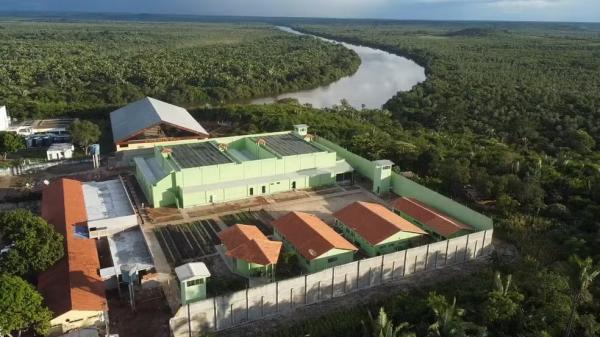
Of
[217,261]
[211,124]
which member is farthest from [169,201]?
[211,124]

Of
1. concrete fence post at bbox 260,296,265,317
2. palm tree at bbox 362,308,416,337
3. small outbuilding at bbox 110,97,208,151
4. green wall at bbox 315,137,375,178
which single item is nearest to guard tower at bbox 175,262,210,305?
concrete fence post at bbox 260,296,265,317

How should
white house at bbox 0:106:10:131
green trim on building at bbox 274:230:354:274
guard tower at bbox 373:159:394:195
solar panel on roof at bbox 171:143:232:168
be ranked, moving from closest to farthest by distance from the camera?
green trim on building at bbox 274:230:354:274, solar panel on roof at bbox 171:143:232:168, guard tower at bbox 373:159:394:195, white house at bbox 0:106:10:131

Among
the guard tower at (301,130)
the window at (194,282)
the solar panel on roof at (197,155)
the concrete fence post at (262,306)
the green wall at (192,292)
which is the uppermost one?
the guard tower at (301,130)

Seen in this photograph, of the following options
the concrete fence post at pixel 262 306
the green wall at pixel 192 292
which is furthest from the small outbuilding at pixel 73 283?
the concrete fence post at pixel 262 306

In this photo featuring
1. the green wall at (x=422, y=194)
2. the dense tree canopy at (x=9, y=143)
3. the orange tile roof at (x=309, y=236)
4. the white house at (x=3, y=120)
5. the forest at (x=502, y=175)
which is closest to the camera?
the forest at (x=502, y=175)

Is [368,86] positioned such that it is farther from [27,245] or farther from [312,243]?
[27,245]

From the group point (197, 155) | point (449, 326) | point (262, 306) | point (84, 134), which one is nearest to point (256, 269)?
point (262, 306)

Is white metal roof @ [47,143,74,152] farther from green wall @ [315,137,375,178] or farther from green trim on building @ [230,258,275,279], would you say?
green trim on building @ [230,258,275,279]

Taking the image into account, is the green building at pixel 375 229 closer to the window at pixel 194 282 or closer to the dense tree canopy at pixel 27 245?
the window at pixel 194 282
